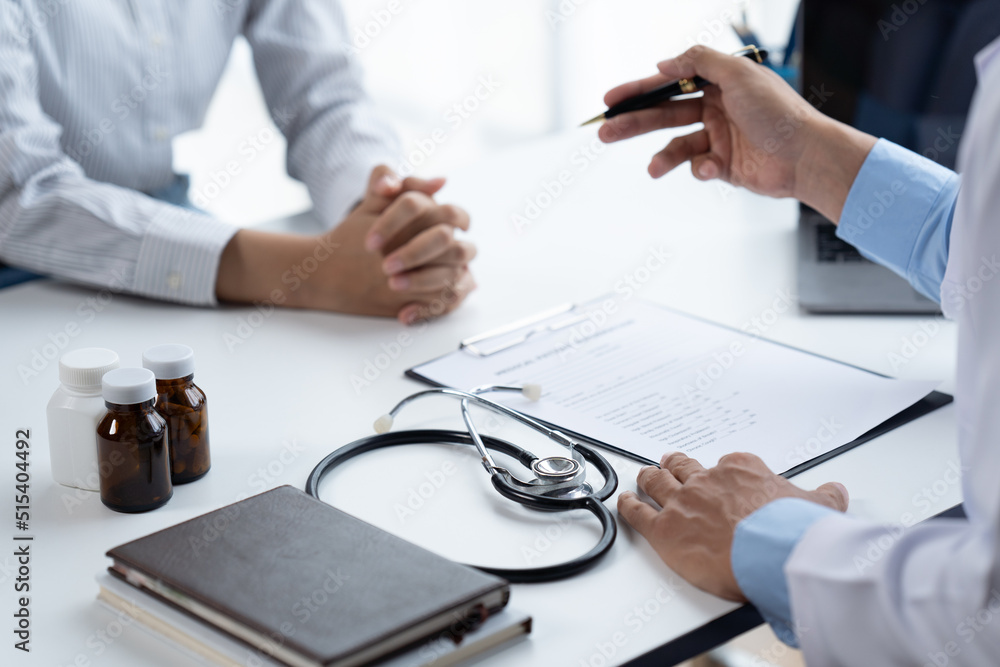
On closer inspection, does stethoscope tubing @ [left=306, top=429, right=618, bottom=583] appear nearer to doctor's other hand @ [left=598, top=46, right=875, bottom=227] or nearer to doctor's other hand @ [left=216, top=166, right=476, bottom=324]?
doctor's other hand @ [left=216, top=166, right=476, bottom=324]

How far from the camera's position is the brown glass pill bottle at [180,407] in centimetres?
79

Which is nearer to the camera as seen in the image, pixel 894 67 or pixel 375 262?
pixel 375 262

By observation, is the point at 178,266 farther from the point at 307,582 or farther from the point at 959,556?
the point at 959,556

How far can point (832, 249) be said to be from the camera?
52.7 inches

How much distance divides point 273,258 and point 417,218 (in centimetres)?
20

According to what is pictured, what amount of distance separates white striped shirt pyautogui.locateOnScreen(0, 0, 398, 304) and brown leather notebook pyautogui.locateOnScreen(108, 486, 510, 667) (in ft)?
1.99

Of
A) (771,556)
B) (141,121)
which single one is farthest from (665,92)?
(141,121)

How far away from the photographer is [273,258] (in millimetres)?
1251

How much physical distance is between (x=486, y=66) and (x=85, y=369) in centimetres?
318

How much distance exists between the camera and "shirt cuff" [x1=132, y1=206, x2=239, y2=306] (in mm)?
1222

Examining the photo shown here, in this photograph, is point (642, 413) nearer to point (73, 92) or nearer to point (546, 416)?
point (546, 416)

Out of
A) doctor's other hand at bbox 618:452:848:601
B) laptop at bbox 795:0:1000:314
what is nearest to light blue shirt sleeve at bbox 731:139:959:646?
laptop at bbox 795:0:1000:314

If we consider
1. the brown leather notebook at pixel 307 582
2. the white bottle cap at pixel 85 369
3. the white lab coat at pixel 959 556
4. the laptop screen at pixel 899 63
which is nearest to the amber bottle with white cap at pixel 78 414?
the white bottle cap at pixel 85 369

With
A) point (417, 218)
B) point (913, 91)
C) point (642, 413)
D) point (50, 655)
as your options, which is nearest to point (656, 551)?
point (642, 413)
